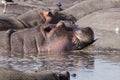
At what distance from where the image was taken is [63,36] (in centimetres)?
1011

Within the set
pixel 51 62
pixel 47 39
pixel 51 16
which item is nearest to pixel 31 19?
pixel 51 16

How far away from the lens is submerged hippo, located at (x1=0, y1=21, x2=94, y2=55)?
1016 centimetres

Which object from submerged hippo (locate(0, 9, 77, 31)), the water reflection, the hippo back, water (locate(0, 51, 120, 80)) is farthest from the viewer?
the hippo back

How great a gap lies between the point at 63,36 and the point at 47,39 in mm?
320

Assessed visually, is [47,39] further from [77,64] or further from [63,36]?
[77,64]

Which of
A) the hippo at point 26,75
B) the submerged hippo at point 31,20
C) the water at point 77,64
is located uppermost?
the submerged hippo at point 31,20

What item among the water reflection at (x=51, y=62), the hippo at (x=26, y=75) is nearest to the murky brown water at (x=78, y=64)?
the water reflection at (x=51, y=62)

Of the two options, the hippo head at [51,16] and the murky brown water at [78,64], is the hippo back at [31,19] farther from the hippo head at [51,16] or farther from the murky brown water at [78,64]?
the murky brown water at [78,64]

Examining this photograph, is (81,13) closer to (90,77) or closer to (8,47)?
(8,47)

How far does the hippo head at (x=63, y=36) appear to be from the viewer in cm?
1013

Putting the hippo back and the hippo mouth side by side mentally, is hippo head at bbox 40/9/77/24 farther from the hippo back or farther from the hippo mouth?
the hippo mouth

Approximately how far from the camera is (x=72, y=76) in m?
7.41

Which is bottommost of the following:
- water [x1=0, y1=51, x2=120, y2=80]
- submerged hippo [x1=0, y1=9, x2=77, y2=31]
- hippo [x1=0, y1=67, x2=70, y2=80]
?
water [x1=0, y1=51, x2=120, y2=80]

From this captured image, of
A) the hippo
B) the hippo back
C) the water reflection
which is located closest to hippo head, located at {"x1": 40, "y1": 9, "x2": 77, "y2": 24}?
the hippo back
